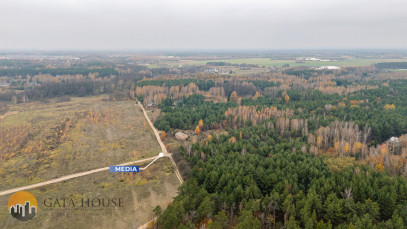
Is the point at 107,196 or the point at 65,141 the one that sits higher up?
the point at 65,141

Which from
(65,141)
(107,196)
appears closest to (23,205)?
(107,196)

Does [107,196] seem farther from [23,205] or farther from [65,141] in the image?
[65,141]

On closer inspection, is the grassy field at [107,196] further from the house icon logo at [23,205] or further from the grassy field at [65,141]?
the grassy field at [65,141]

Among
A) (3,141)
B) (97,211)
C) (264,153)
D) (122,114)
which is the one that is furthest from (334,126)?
(3,141)

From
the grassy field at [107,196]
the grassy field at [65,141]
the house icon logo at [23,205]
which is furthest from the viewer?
the grassy field at [65,141]

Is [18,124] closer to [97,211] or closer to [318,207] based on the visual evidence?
[97,211]

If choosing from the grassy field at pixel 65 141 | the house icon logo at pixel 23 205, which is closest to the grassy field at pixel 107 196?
the house icon logo at pixel 23 205
